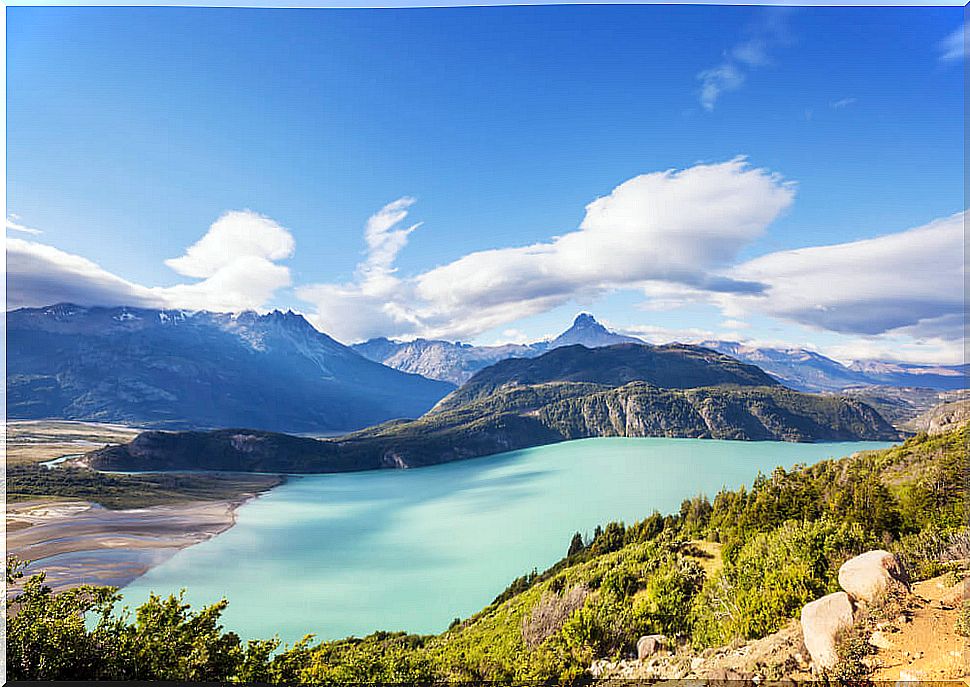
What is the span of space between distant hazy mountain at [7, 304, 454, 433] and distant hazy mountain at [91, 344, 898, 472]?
6643 mm

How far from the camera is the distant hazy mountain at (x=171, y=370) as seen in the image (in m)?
24.4

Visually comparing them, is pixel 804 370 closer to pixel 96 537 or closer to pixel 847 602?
pixel 847 602

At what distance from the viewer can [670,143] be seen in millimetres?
4902

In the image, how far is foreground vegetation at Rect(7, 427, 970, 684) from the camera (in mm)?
2893

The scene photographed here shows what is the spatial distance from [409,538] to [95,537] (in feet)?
29.6

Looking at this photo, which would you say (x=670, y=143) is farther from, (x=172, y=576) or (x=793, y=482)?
(x=172, y=576)

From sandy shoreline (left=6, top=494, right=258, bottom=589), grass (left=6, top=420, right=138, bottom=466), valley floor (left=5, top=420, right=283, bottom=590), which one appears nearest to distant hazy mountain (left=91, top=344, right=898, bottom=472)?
grass (left=6, top=420, right=138, bottom=466)

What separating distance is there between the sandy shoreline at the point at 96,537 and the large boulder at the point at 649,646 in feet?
28.3

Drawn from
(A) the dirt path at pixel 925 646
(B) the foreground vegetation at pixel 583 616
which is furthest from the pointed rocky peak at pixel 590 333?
(A) the dirt path at pixel 925 646

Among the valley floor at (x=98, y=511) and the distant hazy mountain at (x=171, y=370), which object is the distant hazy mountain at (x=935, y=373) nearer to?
the valley floor at (x=98, y=511)

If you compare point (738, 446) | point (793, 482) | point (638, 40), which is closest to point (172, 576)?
point (793, 482)

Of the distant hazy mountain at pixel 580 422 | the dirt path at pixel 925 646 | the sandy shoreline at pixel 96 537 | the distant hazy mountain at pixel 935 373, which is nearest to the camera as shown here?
the dirt path at pixel 925 646

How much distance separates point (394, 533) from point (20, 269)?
15.2m

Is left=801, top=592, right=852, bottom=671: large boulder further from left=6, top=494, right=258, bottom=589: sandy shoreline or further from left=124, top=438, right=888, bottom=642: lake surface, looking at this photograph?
left=6, top=494, right=258, bottom=589: sandy shoreline
